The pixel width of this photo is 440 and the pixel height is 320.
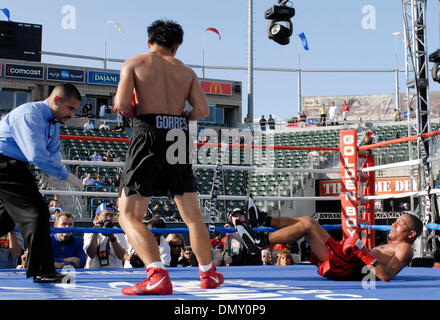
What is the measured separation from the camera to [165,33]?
254 centimetres

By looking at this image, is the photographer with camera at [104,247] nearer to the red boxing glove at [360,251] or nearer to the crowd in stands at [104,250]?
the crowd in stands at [104,250]

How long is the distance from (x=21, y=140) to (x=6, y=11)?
21.0m

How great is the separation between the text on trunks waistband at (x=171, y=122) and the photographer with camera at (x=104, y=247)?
1.69 meters

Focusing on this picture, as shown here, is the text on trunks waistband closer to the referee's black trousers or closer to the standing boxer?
the standing boxer

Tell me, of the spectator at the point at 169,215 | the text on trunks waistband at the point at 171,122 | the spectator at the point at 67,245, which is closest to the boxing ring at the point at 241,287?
the spectator at the point at 67,245

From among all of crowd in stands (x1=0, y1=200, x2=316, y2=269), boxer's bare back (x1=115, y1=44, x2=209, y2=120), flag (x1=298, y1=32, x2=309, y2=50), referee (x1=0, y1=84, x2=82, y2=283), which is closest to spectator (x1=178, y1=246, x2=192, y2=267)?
crowd in stands (x1=0, y1=200, x2=316, y2=269)

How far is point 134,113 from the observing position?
2.50 m

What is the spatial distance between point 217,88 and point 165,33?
2121 centimetres

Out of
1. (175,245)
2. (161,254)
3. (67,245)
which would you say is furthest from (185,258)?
(67,245)

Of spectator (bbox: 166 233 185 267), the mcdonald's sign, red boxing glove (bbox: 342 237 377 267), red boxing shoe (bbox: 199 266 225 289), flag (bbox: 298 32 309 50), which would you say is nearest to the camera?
red boxing shoe (bbox: 199 266 225 289)

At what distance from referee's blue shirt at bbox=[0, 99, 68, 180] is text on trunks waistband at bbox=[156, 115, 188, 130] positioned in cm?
59

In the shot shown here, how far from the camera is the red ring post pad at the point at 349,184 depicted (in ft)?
15.2

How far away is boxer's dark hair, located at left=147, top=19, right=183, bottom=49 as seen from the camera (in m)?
2.55

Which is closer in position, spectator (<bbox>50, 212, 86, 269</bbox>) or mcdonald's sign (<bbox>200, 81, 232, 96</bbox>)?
spectator (<bbox>50, 212, 86, 269</bbox>)
